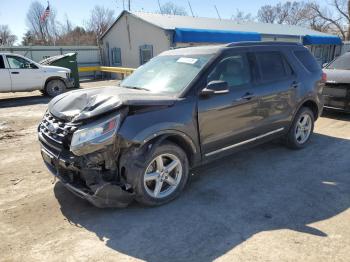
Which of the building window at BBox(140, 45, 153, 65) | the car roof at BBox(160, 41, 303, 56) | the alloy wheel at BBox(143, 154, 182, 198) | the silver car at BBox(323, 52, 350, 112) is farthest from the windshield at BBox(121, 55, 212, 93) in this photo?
the building window at BBox(140, 45, 153, 65)

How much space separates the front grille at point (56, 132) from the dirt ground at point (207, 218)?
777 mm

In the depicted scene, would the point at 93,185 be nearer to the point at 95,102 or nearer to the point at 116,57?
the point at 95,102

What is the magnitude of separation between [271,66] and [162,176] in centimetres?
260

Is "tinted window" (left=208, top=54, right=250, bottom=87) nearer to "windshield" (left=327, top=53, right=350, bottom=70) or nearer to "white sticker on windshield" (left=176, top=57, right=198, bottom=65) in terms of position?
"white sticker on windshield" (left=176, top=57, right=198, bottom=65)

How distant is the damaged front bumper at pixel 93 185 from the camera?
135 inches

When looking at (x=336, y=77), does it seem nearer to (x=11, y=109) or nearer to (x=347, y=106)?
(x=347, y=106)

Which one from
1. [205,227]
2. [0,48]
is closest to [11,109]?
[205,227]

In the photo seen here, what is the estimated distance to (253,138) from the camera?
488cm

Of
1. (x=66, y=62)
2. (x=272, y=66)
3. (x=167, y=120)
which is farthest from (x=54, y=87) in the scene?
(x=167, y=120)

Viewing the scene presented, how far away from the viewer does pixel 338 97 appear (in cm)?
788

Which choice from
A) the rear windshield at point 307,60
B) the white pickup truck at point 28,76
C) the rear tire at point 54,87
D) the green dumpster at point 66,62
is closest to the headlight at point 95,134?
the rear windshield at point 307,60

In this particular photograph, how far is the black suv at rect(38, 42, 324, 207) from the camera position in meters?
3.48

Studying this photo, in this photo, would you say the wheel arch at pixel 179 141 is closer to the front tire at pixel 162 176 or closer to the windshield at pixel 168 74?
the front tire at pixel 162 176

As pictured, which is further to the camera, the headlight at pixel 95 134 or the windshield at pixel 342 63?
the windshield at pixel 342 63
